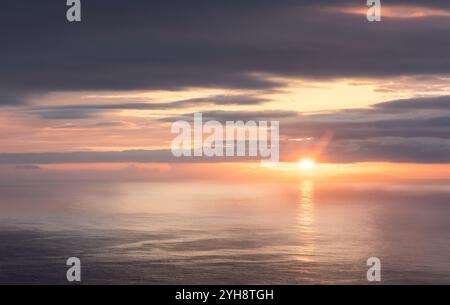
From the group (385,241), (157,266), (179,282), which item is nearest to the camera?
(179,282)

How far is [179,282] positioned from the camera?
102188mm

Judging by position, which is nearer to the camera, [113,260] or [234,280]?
[234,280]

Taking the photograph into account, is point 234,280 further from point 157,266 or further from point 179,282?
point 157,266

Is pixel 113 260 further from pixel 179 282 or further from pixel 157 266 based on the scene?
pixel 179 282

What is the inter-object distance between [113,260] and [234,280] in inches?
1283

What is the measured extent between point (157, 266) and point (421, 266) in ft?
185

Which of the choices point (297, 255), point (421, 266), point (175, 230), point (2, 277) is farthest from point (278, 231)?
point (2, 277)

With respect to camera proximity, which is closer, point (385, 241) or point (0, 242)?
point (0, 242)

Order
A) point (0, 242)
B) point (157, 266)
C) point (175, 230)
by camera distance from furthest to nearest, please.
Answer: point (175, 230), point (0, 242), point (157, 266)
